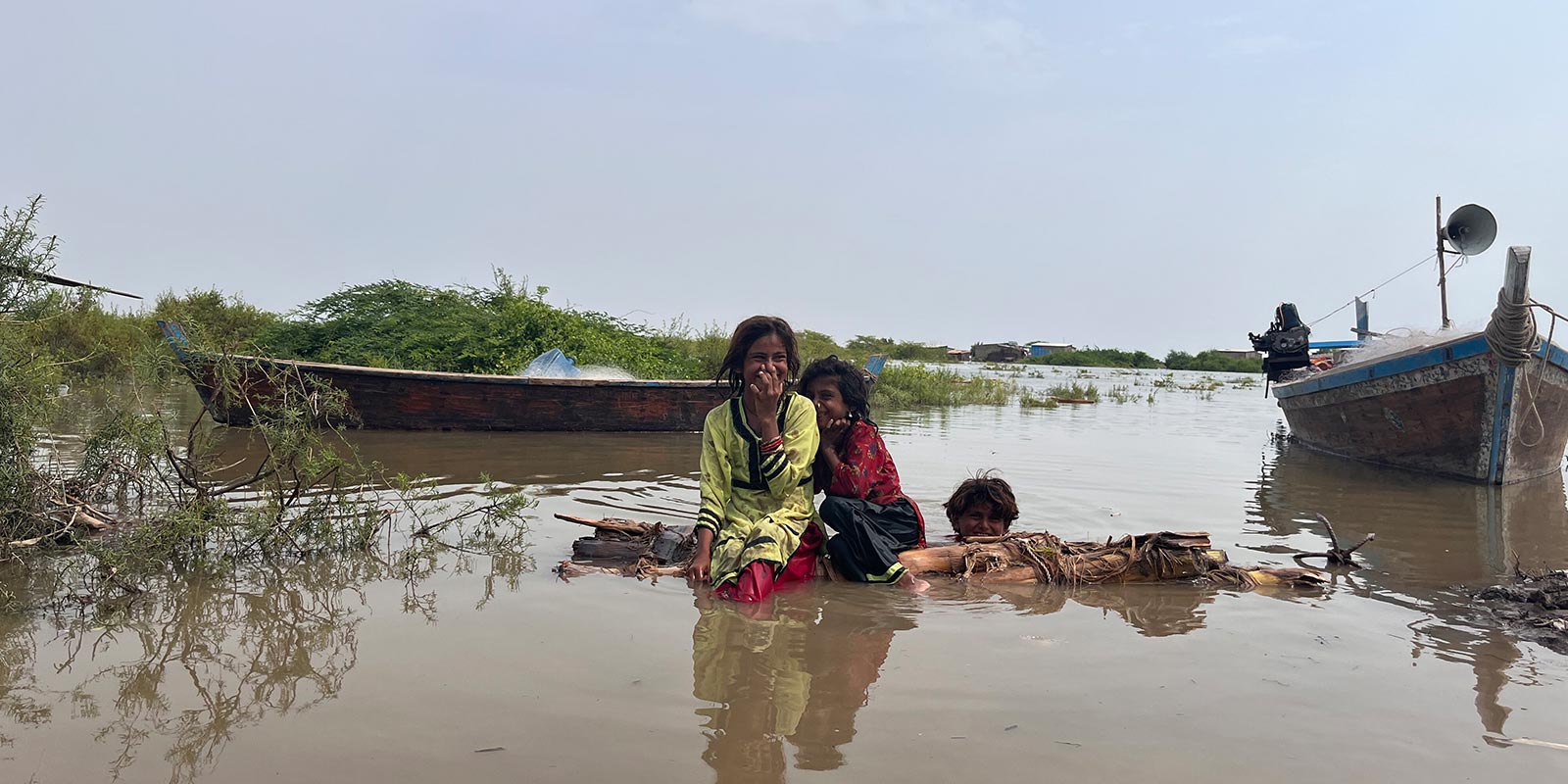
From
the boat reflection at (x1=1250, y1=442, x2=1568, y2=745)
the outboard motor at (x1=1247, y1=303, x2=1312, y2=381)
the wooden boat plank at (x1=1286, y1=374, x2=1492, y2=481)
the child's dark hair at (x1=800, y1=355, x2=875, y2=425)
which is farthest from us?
the outboard motor at (x1=1247, y1=303, x2=1312, y2=381)

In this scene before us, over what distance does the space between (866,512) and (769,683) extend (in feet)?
5.31

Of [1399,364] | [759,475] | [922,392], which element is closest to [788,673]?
[759,475]

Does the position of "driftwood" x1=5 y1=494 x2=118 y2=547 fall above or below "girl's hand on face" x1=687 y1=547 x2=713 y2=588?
above

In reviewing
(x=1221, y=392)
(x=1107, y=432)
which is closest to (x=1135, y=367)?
(x=1221, y=392)

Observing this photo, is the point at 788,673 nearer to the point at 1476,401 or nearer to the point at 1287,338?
the point at 1476,401

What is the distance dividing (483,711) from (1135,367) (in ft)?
199

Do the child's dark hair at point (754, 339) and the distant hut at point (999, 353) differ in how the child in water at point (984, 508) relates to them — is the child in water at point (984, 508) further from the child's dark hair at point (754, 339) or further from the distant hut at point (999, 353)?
the distant hut at point (999, 353)

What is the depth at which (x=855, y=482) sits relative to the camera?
4.53 meters

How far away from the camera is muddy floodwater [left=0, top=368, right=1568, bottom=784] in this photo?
235cm

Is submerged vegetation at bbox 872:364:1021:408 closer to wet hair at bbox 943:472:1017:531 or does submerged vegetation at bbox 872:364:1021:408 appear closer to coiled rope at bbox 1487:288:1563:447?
coiled rope at bbox 1487:288:1563:447

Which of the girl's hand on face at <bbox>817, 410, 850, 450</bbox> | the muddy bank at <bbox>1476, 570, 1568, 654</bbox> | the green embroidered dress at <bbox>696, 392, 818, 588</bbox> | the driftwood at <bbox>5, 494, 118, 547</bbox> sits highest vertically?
the girl's hand on face at <bbox>817, 410, 850, 450</bbox>

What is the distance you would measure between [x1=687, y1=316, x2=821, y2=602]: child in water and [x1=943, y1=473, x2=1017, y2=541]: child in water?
46.5 inches

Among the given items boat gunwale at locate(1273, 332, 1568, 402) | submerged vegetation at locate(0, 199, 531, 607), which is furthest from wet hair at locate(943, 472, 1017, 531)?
boat gunwale at locate(1273, 332, 1568, 402)

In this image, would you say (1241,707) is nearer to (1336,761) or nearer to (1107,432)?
(1336,761)
